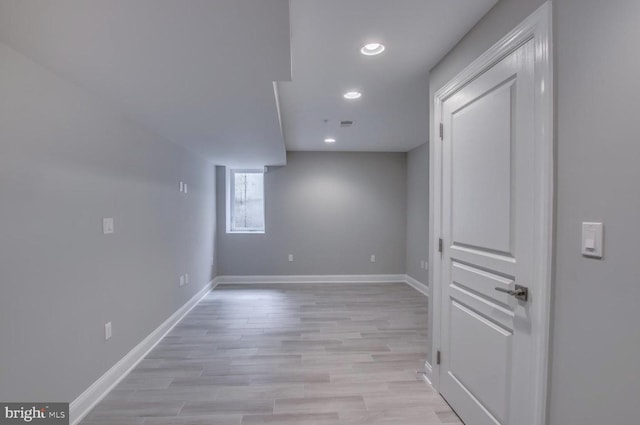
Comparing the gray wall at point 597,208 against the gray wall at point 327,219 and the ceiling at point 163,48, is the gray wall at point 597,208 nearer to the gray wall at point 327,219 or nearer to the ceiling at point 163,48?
the ceiling at point 163,48

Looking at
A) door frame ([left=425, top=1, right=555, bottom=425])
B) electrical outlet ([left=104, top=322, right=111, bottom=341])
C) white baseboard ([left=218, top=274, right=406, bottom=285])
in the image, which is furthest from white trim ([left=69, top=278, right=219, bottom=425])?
door frame ([left=425, top=1, right=555, bottom=425])

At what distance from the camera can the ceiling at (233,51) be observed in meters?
1.27

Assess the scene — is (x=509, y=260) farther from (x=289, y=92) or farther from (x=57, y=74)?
(x=57, y=74)

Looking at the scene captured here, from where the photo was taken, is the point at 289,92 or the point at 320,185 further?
the point at 320,185

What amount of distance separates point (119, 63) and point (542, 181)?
7.25 feet

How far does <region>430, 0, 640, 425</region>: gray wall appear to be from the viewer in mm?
959

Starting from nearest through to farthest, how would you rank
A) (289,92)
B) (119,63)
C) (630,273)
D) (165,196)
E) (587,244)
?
(630,273) → (587,244) → (119,63) → (289,92) → (165,196)

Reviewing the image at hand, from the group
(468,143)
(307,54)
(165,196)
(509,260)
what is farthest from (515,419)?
(165,196)

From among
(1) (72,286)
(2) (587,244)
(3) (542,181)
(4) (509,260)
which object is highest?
(3) (542,181)

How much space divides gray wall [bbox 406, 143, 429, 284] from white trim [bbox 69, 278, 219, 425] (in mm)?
3817

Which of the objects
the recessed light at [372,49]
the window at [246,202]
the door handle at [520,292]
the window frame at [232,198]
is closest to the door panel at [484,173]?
the door handle at [520,292]

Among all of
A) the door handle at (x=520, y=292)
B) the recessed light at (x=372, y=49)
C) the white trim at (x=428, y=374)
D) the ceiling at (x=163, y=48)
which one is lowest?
the white trim at (x=428, y=374)

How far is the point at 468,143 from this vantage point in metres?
1.86

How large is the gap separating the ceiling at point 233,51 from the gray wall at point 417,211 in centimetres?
213
